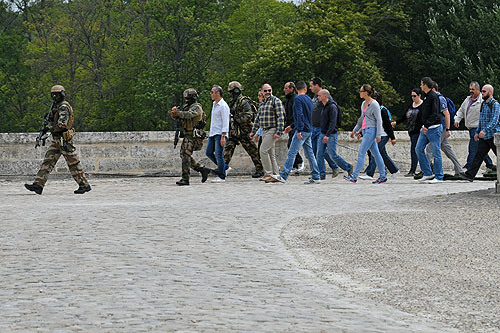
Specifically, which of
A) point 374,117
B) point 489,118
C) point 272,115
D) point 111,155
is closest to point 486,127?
point 489,118

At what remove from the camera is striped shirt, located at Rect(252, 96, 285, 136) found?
1711 cm

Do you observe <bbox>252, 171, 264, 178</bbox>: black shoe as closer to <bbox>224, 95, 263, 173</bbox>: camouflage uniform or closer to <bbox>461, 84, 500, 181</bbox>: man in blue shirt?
<bbox>224, 95, 263, 173</bbox>: camouflage uniform

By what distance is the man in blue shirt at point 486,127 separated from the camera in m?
15.9

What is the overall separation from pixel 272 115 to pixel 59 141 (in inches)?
158

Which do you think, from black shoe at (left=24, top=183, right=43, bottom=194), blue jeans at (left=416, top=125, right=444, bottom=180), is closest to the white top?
blue jeans at (left=416, top=125, right=444, bottom=180)

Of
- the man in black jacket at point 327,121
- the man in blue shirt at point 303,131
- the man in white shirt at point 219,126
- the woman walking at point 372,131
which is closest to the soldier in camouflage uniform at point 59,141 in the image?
the man in white shirt at point 219,126

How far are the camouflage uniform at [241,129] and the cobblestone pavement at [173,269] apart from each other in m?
4.65

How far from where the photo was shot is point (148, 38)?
49969 millimetres

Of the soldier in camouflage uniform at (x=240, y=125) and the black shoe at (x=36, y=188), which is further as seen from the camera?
the soldier in camouflage uniform at (x=240, y=125)

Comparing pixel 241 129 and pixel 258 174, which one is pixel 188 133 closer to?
pixel 241 129

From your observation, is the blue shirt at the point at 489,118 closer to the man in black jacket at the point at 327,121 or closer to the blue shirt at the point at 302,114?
the man in black jacket at the point at 327,121

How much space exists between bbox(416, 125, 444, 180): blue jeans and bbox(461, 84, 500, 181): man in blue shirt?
1.87 feet

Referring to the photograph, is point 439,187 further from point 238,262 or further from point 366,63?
point 366,63

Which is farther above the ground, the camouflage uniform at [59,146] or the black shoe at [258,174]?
the camouflage uniform at [59,146]
